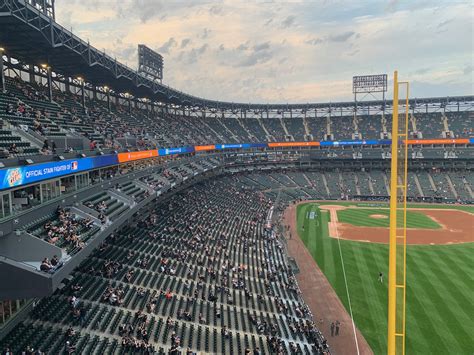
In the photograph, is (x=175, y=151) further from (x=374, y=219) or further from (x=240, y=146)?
(x=374, y=219)

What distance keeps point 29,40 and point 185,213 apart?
2044 centimetres

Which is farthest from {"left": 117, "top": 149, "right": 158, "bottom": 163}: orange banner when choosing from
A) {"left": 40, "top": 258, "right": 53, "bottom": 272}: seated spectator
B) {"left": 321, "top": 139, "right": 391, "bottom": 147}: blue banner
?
{"left": 321, "top": 139, "right": 391, "bottom": 147}: blue banner

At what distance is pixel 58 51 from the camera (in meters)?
30.0

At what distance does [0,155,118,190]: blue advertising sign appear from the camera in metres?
14.8

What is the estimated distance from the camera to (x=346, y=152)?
78250mm

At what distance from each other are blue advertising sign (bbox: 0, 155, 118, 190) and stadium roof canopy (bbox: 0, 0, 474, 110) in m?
9.45

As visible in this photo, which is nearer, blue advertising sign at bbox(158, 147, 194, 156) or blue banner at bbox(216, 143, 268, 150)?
blue advertising sign at bbox(158, 147, 194, 156)

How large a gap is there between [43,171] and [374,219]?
44284 mm

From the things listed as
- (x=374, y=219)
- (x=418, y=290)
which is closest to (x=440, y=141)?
(x=374, y=219)

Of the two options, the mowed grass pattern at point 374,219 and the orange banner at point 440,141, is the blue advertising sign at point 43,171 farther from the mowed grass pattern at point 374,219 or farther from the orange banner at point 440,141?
the orange banner at point 440,141

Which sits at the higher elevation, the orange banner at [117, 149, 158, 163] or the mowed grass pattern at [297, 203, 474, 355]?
the orange banner at [117, 149, 158, 163]

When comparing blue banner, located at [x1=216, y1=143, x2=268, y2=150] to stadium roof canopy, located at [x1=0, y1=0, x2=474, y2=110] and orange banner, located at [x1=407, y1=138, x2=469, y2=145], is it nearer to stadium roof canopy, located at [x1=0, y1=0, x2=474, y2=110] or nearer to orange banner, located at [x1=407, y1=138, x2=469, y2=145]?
stadium roof canopy, located at [x1=0, y1=0, x2=474, y2=110]

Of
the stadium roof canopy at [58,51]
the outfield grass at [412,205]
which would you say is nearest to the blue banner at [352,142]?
the outfield grass at [412,205]

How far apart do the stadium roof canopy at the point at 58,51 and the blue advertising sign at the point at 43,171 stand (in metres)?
9.45
